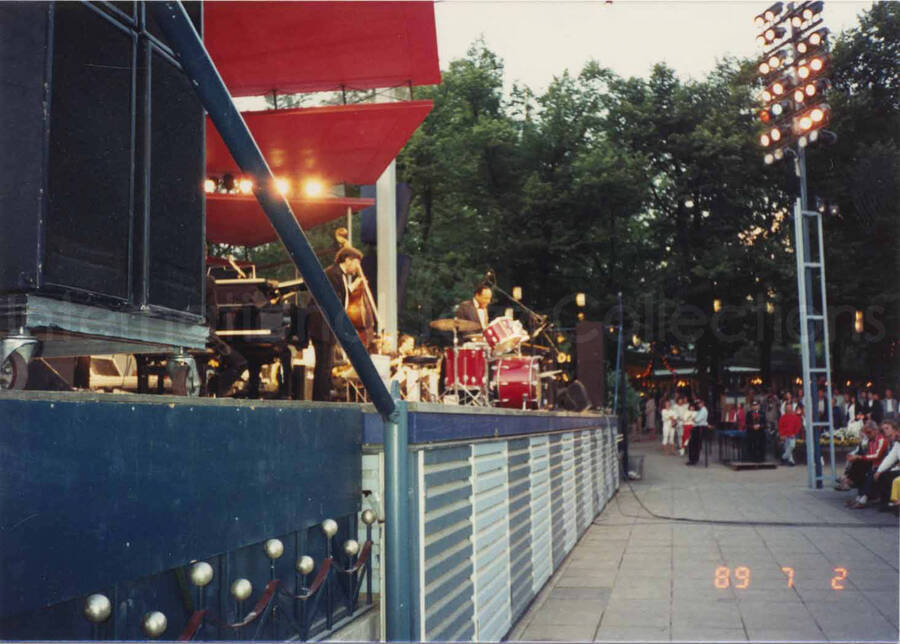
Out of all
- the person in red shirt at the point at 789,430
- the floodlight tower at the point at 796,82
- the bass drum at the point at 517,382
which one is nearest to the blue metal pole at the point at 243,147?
the bass drum at the point at 517,382

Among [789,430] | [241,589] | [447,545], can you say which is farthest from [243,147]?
[789,430]

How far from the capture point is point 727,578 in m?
8.86

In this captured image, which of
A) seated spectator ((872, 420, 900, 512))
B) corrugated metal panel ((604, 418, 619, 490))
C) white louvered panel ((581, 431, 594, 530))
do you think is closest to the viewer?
white louvered panel ((581, 431, 594, 530))

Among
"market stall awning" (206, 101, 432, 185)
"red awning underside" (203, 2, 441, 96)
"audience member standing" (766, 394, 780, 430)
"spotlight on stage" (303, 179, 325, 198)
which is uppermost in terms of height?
"red awning underside" (203, 2, 441, 96)

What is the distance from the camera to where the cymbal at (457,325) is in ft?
42.4

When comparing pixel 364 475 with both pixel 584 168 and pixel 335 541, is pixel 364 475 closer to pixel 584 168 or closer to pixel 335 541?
pixel 335 541

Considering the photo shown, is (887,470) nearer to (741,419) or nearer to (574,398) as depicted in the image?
(574,398)

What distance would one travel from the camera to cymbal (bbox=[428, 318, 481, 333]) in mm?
12938

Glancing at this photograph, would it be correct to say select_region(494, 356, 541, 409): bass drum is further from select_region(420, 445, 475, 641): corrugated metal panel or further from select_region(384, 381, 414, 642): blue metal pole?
select_region(384, 381, 414, 642): blue metal pole

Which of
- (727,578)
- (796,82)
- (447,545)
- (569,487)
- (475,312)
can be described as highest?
(796,82)

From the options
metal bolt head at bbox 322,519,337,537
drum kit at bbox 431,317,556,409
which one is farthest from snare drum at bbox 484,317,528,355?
metal bolt head at bbox 322,519,337,537

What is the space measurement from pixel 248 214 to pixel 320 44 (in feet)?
7.76

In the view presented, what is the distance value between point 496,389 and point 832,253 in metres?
25.6

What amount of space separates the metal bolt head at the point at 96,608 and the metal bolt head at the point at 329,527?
123 centimetres
